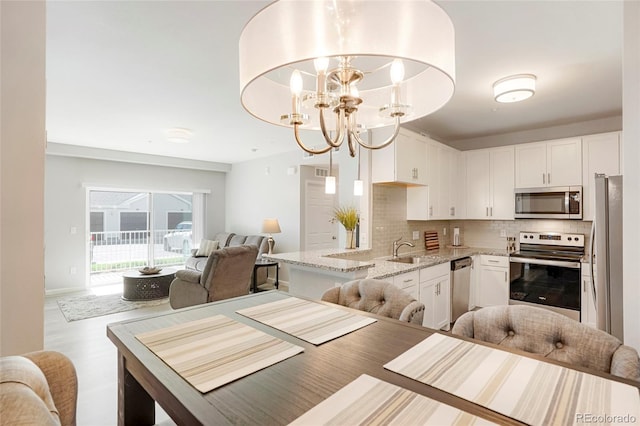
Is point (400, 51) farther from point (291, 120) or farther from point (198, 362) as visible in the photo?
point (198, 362)

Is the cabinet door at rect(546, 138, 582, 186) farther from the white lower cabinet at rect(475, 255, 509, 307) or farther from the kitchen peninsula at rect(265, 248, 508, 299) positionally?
the kitchen peninsula at rect(265, 248, 508, 299)

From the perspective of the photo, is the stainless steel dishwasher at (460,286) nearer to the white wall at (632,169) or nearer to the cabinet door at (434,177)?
the cabinet door at (434,177)

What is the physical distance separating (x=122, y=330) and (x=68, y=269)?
18.3ft

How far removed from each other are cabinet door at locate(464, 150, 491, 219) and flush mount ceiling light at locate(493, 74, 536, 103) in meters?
1.78

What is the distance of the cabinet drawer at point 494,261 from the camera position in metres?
3.84

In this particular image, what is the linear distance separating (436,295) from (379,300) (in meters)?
1.86

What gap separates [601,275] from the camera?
74.7 inches

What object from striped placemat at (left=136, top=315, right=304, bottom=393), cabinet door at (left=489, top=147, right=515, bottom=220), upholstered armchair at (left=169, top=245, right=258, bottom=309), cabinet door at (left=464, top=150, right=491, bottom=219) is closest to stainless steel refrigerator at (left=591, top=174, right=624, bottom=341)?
striped placemat at (left=136, top=315, right=304, bottom=393)

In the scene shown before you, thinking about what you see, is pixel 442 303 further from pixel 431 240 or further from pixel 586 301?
pixel 586 301

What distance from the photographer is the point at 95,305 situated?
15.4ft

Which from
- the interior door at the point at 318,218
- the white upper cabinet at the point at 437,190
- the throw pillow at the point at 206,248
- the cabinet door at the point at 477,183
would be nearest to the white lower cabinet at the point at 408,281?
the white upper cabinet at the point at 437,190

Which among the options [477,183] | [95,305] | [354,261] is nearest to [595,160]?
[477,183]

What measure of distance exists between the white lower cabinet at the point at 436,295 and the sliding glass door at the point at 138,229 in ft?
18.8

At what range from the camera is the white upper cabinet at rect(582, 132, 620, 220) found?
3.40m
